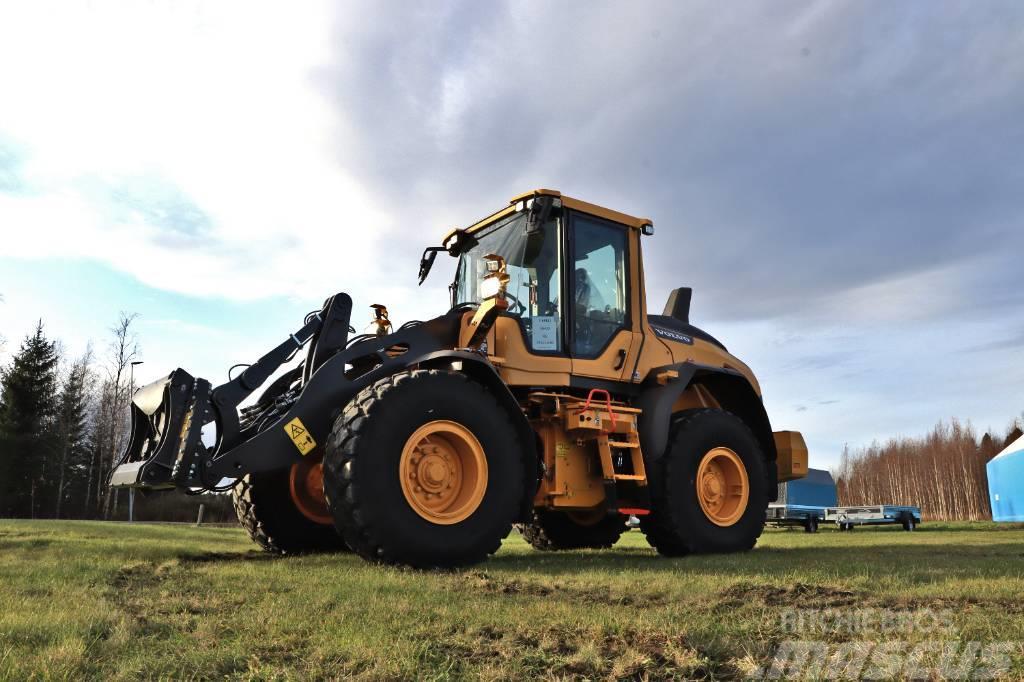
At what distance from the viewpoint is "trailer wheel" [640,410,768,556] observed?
7.34m

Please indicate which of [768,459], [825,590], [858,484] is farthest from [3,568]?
[858,484]

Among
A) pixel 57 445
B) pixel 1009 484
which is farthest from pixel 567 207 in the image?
pixel 57 445

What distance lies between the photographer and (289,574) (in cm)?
513

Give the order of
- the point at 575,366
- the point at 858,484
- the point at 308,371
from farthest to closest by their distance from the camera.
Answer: the point at 858,484, the point at 575,366, the point at 308,371

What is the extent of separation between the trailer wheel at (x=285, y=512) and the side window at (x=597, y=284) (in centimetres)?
300

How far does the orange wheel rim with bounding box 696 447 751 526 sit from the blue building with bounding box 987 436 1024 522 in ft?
63.9

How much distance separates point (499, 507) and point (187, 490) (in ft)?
7.81

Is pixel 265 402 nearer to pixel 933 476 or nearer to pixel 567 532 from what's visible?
pixel 567 532

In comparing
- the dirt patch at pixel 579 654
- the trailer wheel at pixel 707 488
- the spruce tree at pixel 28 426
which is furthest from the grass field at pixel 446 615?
the spruce tree at pixel 28 426

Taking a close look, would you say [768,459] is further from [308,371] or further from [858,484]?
[858,484]

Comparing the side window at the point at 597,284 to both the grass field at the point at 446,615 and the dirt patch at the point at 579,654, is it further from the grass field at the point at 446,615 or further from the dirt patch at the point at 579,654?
the dirt patch at the point at 579,654

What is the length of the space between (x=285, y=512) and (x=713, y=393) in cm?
492

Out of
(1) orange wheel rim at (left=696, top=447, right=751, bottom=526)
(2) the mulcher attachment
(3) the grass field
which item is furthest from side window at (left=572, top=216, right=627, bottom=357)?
(3) the grass field

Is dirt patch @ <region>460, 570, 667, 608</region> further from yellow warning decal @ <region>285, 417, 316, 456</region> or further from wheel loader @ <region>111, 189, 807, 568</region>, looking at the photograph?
yellow warning decal @ <region>285, 417, 316, 456</region>
